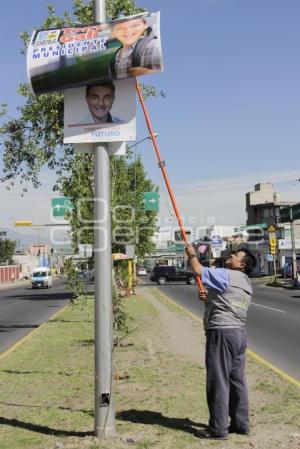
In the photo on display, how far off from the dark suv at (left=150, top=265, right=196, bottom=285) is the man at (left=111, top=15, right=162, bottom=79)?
49230 millimetres

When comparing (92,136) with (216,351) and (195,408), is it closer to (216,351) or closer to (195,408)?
(216,351)

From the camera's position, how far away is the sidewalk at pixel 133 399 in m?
5.66

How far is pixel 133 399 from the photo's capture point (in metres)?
7.43

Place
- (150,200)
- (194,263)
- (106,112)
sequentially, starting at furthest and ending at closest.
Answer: (150,200) < (106,112) < (194,263)

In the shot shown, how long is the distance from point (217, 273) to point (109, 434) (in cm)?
181

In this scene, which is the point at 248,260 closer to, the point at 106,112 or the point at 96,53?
the point at 106,112

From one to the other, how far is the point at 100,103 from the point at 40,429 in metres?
3.30

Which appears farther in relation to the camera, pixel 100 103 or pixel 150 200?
pixel 150 200

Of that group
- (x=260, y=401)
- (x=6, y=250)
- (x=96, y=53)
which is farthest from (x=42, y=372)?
(x=6, y=250)

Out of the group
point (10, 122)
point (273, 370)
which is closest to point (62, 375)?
point (273, 370)

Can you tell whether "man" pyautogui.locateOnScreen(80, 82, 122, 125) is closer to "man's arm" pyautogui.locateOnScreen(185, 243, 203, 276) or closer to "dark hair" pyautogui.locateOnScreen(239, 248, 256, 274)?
"man's arm" pyautogui.locateOnScreen(185, 243, 203, 276)

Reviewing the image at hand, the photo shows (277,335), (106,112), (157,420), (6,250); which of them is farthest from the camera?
(6,250)

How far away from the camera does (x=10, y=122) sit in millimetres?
16172

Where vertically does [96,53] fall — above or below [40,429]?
above
